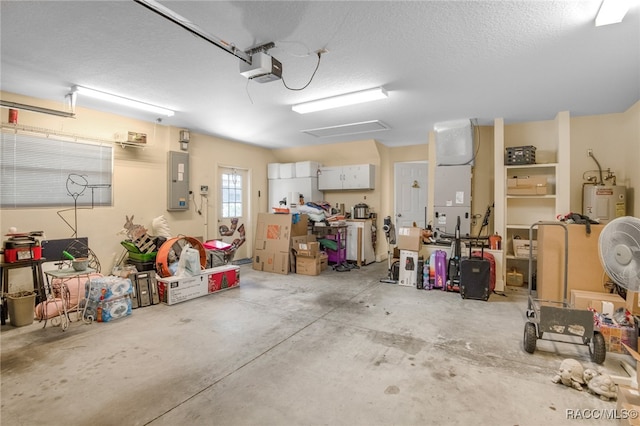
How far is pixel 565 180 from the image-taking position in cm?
461

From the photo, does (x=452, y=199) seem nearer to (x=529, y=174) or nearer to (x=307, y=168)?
(x=529, y=174)

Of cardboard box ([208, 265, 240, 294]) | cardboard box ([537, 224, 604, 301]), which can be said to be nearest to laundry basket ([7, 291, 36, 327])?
cardboard box ([208, 265, 240, 294])

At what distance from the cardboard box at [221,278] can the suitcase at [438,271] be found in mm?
3166

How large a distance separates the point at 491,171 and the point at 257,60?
15.1 feet

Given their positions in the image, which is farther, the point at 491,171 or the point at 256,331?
the point at 491,171

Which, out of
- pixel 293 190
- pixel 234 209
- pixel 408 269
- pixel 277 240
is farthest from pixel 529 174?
pixel 234 209

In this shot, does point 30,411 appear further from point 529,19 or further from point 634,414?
point 529,19

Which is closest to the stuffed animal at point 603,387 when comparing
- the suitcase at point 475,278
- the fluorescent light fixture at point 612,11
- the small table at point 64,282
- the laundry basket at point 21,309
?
the suitcase at point 475,278

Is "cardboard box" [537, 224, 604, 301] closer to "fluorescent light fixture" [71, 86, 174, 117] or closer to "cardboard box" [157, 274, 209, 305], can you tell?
"cardboard box" [157, 274, 209, 305]

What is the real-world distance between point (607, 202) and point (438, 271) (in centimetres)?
262

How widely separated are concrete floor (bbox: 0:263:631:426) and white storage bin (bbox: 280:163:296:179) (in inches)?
164

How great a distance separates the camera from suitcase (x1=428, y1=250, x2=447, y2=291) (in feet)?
15.5

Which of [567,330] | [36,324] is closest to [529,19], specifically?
[567,330]

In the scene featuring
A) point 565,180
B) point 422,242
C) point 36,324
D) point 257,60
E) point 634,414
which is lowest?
point 36,324
